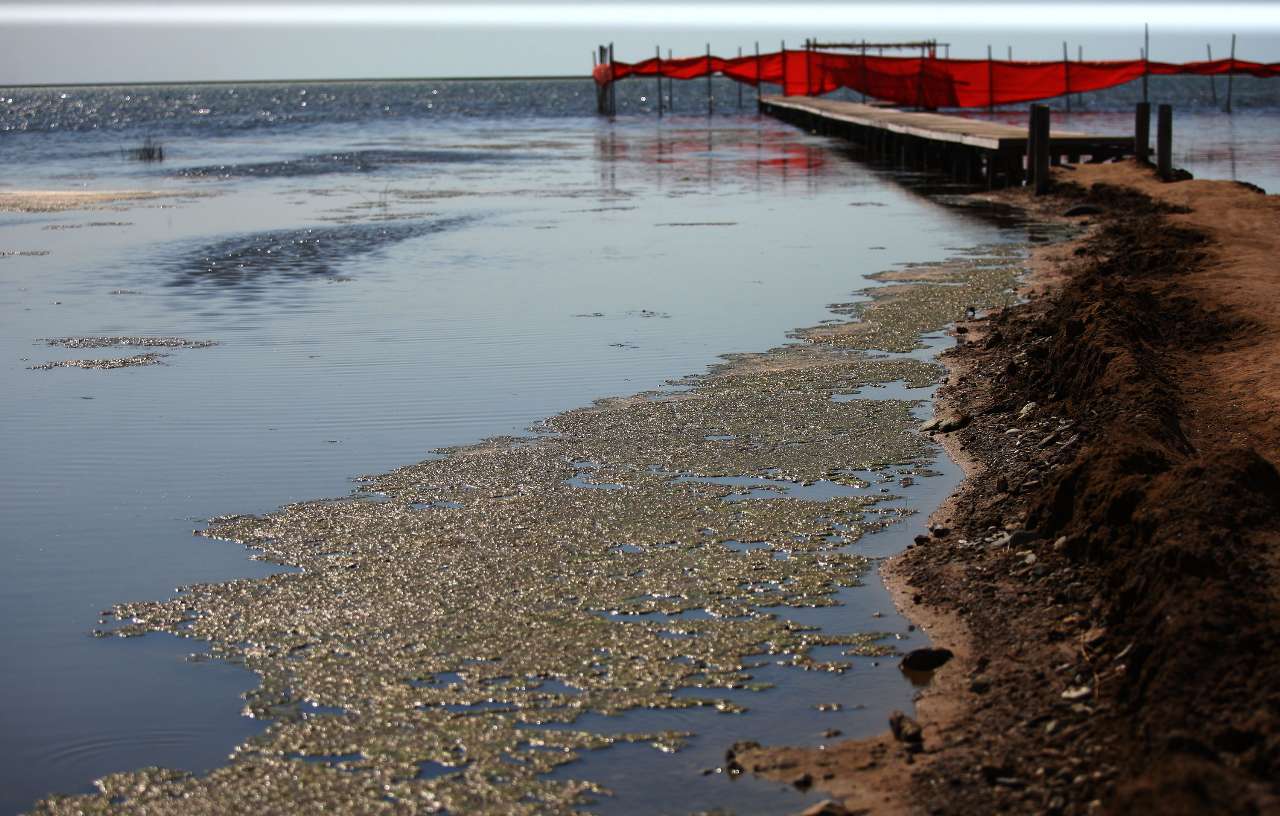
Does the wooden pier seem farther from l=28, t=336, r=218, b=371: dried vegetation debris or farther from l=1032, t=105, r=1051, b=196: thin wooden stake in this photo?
l=28, t=336, r=218, b=371: dried vegetation debris

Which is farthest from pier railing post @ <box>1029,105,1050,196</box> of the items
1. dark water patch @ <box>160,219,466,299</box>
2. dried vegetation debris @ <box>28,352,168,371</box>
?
dried vegetation debris @ <box>28,352,168,371</box>

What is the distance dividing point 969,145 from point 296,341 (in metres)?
15.5

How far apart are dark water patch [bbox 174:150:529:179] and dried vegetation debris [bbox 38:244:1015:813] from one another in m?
22.8

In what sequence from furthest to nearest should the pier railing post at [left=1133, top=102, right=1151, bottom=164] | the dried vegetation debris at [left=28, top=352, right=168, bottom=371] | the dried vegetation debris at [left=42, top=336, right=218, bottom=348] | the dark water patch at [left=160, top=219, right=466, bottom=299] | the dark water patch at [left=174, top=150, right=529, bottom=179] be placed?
the dark water patch at [left=174, top=150, right=529, bottom=179]
the pier railing post at [left=1133, top=102, right=1151, bottom=164]
the dark water patch at [left=160, top=219, right=466, bottom=299]
the dried vegetation debris at [left=42, top=336, right=218, bottom=348]
the dried vegetation debris at [left=28, top=352, right=168, bottom=371]

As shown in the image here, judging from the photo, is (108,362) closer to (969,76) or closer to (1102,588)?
(1102,588)

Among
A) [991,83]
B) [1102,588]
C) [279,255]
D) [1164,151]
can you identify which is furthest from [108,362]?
[991,83]

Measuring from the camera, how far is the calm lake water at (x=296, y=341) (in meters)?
4.67

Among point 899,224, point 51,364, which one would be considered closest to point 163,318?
point 51,364

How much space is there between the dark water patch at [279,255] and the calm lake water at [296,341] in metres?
0.07

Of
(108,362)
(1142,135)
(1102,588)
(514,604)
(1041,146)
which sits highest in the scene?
(1142,135)

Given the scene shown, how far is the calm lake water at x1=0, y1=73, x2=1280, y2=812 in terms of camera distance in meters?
4.67

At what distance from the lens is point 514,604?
16.7 feet

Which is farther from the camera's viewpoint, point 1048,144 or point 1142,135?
point 1142,135

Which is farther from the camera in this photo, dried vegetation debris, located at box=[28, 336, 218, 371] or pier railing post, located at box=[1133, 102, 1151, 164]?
pier railing post, located at box=[1133, 102, 1151, 164]
